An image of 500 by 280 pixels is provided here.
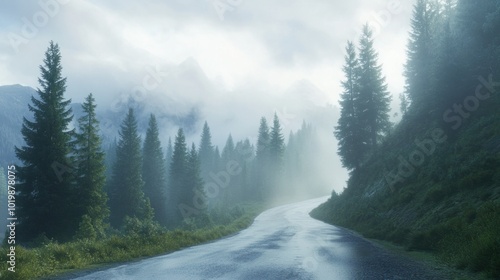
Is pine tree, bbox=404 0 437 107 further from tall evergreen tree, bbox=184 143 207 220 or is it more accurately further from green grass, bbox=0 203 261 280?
Result: green grass, bbox=0 203 261 280

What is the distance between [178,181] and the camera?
66.0 meters

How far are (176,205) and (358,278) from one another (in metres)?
57.6

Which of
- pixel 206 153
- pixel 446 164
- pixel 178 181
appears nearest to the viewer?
pixel 446 164

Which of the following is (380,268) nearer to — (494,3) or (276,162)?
(494,3)

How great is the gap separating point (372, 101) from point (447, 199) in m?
28.4

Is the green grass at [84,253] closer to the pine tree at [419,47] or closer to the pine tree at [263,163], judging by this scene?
the pine tree at [419,47]

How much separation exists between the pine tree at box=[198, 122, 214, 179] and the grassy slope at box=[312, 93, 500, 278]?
7459cm

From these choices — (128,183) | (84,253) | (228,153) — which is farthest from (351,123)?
(228,153)

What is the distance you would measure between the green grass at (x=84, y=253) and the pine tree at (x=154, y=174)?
43.0 m

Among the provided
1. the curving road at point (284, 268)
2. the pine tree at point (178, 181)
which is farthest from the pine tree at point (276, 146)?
the curving road at point (284, 268)

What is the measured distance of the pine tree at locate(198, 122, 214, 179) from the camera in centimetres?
11051

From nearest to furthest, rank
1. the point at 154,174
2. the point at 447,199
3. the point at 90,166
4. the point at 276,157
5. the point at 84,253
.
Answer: the point at 84,253 < the point at 447,199 < the point at 90,166 < the point at 154,174 < the point at 276,157

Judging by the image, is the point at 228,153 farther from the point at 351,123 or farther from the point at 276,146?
the point at 351,123

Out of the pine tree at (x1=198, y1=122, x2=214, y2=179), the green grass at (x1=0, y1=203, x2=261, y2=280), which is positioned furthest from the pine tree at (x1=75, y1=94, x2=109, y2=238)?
the pine tree at (x1=198, y1=122, x2=214, y2=179)
